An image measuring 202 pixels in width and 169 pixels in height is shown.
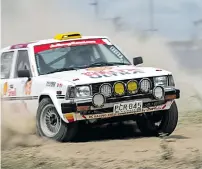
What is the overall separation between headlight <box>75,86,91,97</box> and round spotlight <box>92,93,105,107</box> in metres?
0.11

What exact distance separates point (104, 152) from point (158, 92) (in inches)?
65.1

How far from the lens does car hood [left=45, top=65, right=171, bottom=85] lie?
8.60m

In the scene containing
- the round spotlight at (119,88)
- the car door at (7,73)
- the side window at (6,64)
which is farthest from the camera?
the side window at (6,64)

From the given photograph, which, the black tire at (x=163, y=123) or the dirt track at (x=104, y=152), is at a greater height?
the black tire at (x=163, y=123)

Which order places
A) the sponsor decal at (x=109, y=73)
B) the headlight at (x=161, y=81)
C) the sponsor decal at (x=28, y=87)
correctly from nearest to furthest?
1. the sponsor decal at (x=109, y=73)
2. the headlight at (x=161, y=81)
3. the sponsor decal at (x=28, y=87)

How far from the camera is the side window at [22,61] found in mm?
9789

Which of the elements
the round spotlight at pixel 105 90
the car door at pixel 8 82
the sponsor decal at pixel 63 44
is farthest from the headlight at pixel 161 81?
the car door at pixel 8 82

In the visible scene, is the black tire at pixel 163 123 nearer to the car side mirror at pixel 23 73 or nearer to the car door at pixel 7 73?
the car side mirror at pixel 23 73

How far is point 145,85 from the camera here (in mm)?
8828

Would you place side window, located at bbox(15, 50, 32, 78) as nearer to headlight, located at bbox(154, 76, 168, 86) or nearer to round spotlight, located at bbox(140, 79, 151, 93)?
round spotlight, located at bbox(140, 79, 151, 93)

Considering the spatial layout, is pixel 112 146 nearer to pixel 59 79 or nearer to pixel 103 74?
pixel 103 74

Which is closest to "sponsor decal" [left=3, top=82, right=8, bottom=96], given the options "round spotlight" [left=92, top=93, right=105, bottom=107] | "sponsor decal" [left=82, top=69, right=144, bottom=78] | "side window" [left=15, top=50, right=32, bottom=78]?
"side window" [left=15, top=50, right=32, bottom=78]

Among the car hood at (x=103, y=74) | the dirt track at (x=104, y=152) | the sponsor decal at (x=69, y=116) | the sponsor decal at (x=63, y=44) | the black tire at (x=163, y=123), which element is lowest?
the dirt track at (x=104, y=152)

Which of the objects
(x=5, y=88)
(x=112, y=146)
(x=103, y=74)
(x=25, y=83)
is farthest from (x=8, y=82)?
(x=112, y=146)
